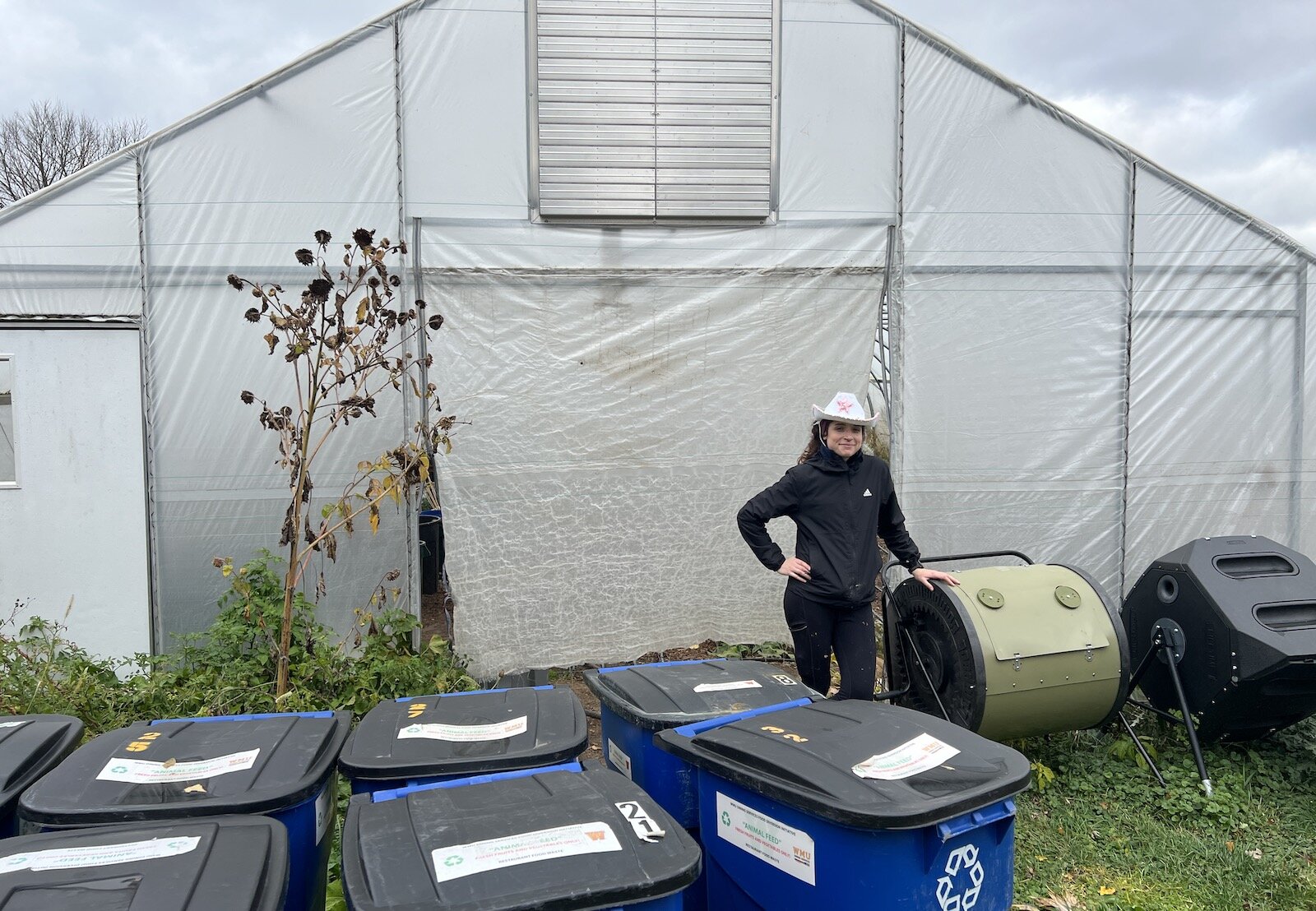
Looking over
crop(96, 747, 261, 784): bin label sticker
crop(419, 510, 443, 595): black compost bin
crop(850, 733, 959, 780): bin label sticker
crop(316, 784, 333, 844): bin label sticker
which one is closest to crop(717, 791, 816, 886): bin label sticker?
crop(850, 733, 959, 780): bin label sticker

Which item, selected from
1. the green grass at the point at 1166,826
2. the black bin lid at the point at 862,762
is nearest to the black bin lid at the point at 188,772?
the black bin lid at the point at 862,762

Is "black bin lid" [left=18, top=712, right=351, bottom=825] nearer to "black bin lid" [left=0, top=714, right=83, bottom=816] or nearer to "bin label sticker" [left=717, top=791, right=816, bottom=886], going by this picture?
"black bin lid" [left=0, top=714, right=83, bottom=816]

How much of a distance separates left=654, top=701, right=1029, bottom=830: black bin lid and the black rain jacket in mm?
1276

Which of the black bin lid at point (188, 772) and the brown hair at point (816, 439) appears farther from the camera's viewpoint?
the brown hair at point (816, 439)

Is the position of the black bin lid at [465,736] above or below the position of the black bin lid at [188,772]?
below

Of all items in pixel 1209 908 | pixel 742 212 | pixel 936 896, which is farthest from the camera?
pixel 742 212

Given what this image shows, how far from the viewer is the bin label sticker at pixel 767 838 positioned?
189 cm

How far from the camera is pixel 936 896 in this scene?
1836 mm

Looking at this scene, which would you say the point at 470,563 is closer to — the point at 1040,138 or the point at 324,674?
the point at 324,674

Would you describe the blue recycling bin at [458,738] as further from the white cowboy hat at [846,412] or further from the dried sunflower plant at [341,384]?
the dried sunflower plant at [341,384]

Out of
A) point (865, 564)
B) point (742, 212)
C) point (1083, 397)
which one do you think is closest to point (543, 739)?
point (865, 564)

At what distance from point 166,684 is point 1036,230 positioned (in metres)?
5.85

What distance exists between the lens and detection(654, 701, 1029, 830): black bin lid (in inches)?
70.9

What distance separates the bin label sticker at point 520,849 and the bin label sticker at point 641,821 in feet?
0.19
